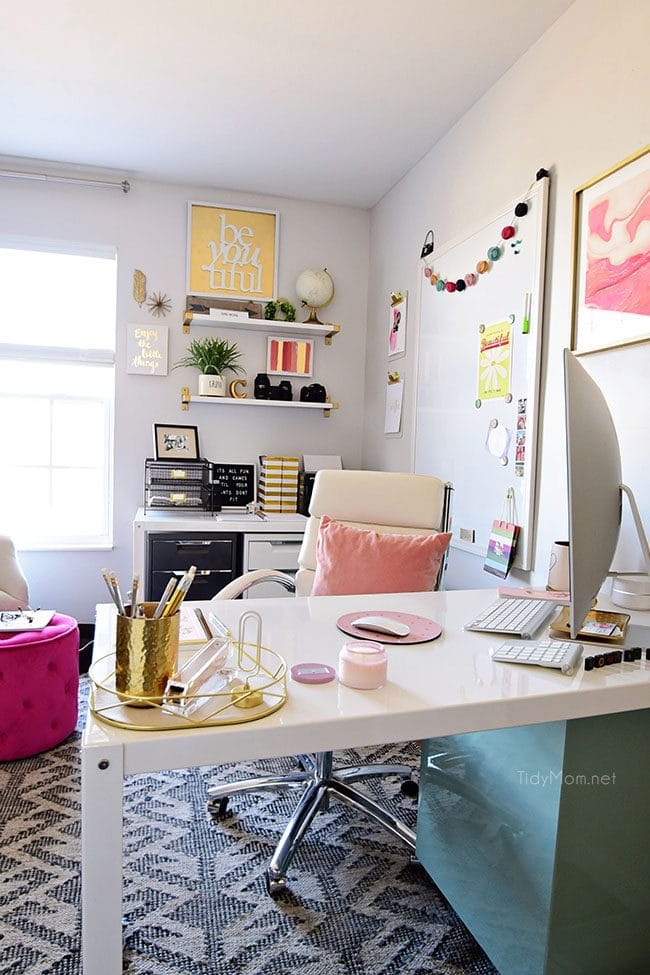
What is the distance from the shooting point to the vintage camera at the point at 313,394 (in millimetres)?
Result: 3611

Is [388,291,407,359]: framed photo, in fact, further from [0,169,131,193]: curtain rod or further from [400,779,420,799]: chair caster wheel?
[400,779,420,799]: chair caster wheel

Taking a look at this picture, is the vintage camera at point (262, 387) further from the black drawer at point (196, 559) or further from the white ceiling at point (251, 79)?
the white ceiling at point (251, 79)

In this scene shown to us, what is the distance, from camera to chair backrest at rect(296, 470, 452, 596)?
7.53ft

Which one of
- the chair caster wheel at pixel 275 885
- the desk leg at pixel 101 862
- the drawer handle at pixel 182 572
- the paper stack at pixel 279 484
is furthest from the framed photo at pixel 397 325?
the desk leg at pixel 101 862

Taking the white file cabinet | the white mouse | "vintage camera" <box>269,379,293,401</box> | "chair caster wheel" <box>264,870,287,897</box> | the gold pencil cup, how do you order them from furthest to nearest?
"vintage camera" <box>269,379,293,401</box> → the white file cabinet → "chair caster wheel" <box>264,870,287,897</box> → the white mouse → the gold pencil cup

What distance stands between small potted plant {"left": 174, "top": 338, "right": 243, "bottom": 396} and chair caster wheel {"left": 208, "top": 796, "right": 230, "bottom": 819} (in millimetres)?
2124

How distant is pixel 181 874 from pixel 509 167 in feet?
8.13

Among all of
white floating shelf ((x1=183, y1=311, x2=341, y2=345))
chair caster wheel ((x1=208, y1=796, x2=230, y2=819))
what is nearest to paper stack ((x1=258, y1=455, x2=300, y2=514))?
white floating shelf ((x1=183, y1=311, x2=341, y2=345))

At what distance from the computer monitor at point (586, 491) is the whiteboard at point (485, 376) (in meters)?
0.87

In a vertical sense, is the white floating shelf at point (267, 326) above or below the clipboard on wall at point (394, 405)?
above

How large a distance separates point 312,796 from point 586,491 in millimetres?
1165

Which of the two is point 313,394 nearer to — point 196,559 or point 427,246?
point 427,246

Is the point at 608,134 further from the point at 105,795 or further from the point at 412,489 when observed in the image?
the point at 105,795

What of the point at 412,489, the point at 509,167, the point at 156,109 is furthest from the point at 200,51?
the point at 412,489
